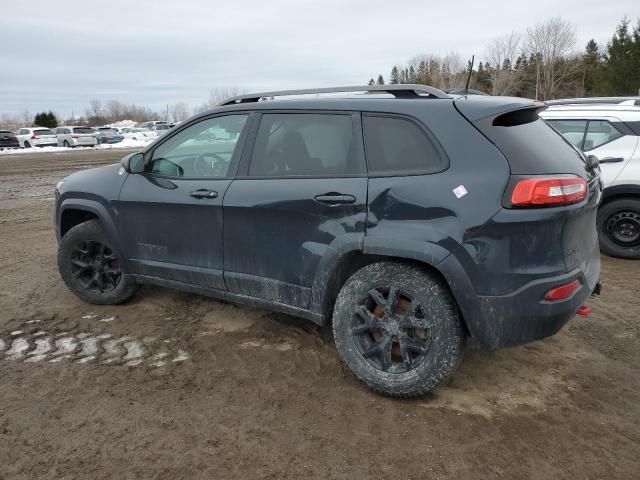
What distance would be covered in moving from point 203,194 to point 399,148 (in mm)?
1478

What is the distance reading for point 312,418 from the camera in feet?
9.63

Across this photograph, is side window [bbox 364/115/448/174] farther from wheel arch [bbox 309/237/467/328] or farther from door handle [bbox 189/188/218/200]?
door handle [bbox 189/188/218/200]

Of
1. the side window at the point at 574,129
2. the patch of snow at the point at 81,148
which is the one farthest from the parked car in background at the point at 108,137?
the side window at the point at 574,129

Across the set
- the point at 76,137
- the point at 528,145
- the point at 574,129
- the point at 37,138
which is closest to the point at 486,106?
the point at 528,145

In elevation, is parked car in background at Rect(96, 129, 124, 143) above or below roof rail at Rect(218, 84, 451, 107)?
above

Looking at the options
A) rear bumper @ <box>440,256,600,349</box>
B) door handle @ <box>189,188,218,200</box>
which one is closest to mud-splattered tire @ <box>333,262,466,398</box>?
rear bumper @ <box>440,256,600,349</box>

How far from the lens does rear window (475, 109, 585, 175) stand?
2760 millimetres

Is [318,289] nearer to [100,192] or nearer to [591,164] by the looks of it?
[591,164]

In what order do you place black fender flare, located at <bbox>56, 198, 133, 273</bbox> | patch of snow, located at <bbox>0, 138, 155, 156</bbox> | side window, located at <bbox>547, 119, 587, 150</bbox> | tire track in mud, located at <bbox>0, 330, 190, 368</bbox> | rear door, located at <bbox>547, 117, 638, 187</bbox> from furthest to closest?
patch of snow, located at <bbox>0, 138, 155, 156</bbox>
side window, located at <bbox>547, 119, 587, 150</bbox>
rear door, located at <bbox>547, 117, 638, 187</bbox>
black fender flare, located at <bbox>56, 198, 133, 273</bbox>
tire track in mud, located at <bbox>0, 330, 190, 368</bbox>

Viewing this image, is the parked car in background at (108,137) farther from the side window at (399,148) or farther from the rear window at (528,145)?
the rear window at (528,145)

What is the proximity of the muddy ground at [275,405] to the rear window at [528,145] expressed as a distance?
1.36 metres

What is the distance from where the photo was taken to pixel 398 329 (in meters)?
3.03

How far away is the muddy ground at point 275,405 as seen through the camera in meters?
2.56

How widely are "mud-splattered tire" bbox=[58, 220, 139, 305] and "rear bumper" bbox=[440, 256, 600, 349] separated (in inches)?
116
